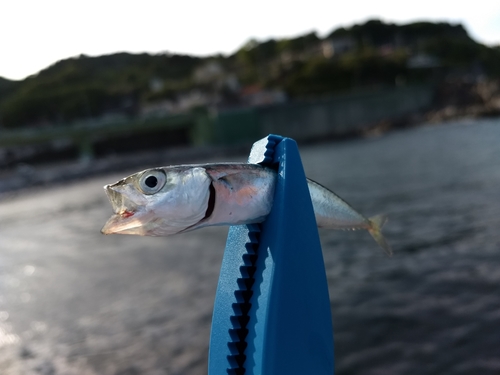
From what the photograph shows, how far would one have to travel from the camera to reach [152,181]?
1.50 m

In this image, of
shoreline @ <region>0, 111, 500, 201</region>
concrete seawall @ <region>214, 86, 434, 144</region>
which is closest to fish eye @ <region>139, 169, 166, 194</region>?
shoreline @ <region>0, 111, 500, 201</region>

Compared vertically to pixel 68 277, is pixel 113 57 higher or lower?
higher

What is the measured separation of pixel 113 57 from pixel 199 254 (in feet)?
33.8

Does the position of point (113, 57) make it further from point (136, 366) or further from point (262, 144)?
point (136, 366)

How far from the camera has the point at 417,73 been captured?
10044cm

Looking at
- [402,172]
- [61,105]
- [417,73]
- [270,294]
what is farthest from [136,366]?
[417,73]

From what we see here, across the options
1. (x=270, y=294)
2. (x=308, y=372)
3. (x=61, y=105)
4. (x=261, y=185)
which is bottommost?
(x=308, y=372)

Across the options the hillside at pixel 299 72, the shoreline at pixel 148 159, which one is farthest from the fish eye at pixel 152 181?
the hillside at pixel 299 72

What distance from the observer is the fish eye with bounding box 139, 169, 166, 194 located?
1492 millimetres

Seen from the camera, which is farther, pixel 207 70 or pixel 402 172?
pixel 207 70

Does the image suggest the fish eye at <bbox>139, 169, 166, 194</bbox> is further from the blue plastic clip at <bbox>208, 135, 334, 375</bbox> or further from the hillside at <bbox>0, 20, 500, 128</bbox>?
the hillside at <bbox>0, 20, 500, 128</bbox>

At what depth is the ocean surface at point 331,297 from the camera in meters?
6.41

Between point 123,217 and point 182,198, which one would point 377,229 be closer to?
point 182,198

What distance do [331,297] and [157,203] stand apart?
7.29 meters
